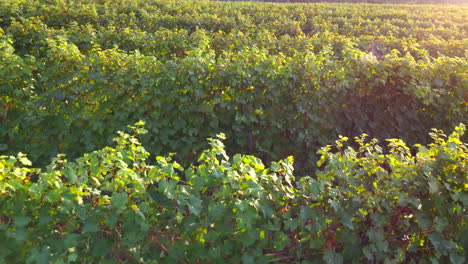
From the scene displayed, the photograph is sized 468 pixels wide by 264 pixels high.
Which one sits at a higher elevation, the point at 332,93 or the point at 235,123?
the point at 332,93

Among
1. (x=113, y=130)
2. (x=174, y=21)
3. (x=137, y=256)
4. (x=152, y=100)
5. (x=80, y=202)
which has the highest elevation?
(x=80, y=202)

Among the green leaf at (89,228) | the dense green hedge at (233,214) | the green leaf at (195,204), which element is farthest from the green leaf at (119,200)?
the green leaf at (195,204)

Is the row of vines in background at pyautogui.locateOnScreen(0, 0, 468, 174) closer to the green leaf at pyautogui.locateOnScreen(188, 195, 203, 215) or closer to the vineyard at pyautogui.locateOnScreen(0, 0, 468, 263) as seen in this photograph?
the vineyard at pyautogui.locateOnScreen(0, 0, 468, 263)

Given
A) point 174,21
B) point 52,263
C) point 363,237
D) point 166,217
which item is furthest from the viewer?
point 174,21

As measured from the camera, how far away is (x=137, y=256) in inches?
89.6

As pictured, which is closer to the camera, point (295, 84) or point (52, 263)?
point (52, 263)

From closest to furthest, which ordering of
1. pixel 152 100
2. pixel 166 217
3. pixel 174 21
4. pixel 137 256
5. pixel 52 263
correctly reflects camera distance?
pixel 52 263 < pixel 137 256 < pixel 166 217 < pixel 152 100 < pixel 174 21

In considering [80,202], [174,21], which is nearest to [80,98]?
[80,202]

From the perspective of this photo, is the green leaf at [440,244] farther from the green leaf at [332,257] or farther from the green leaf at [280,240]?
the green leaf at [280,240]

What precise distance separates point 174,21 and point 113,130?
7027 millimetres

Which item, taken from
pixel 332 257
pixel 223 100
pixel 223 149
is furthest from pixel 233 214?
pixel 223 100

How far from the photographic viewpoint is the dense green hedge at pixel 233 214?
2240mm

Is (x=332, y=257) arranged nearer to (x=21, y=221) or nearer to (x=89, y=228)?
(x=89, y=228)

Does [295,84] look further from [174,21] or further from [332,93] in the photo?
[174,21]
